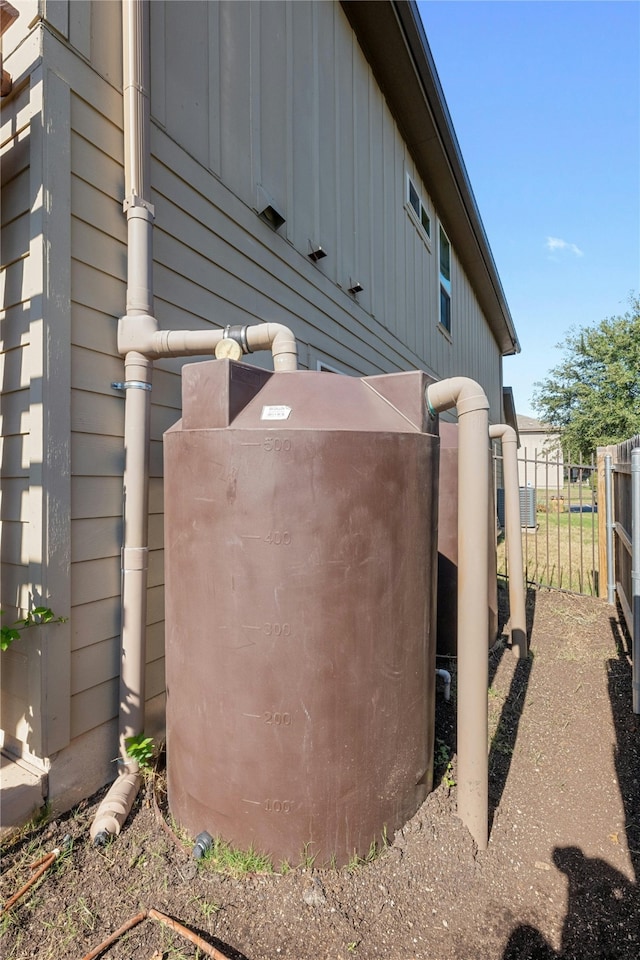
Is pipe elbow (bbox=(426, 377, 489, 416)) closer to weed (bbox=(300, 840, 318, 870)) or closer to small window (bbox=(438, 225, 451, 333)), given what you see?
weed (bbox=(300, 840, 318, 870))

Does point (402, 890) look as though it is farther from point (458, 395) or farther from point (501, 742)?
point (458, 395)

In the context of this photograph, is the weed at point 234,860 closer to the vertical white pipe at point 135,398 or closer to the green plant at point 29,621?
the vertical white pipe at point 135,398

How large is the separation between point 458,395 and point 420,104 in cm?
604

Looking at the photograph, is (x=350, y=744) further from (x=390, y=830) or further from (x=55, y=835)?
(x=55, y=835)

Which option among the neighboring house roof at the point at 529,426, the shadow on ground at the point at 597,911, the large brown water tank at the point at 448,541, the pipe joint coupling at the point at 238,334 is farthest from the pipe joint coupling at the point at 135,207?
the neighboring house roof at the point at 529,426

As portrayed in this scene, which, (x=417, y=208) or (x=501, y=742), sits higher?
(x=417, y=208)

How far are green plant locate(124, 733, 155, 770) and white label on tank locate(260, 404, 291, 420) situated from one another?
163 centimetres

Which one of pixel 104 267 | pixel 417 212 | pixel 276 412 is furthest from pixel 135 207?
pixel 417 212

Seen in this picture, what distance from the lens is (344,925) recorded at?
1688 millimetres

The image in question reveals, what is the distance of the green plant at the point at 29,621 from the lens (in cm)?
191

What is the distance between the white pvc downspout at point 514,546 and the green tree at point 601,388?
58.2 feet

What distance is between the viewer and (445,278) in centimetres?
905

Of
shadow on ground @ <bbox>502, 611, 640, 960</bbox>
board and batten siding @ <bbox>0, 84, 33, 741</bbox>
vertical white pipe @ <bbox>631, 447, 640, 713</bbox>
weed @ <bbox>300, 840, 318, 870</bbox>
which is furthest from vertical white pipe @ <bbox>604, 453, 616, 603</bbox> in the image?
board and batten siding @ <bbox>0, 84, 33, 741</bbox>

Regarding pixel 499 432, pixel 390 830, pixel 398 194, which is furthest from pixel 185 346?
pixel 398 194
